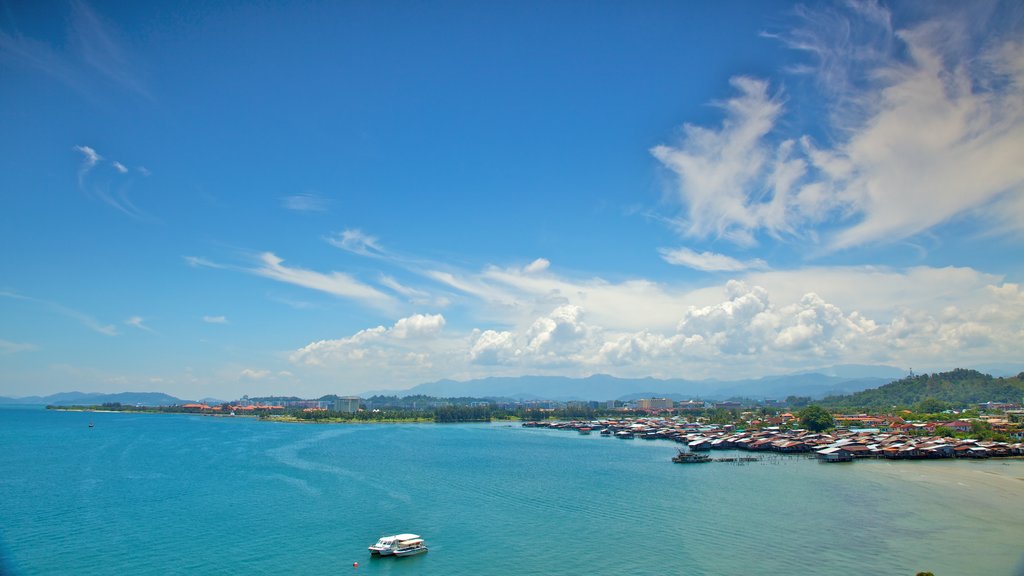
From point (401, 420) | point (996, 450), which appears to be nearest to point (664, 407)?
point (401, 420)

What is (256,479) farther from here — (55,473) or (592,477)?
(592,477)

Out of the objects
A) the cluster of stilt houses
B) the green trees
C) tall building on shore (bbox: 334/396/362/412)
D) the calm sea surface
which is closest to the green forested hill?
the green trees

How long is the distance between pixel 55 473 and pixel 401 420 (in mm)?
82732

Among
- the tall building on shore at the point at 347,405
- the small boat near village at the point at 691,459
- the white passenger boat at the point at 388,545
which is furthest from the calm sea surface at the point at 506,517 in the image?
the tall building on shore at the point at 347,405

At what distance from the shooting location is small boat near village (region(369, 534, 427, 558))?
21.3m

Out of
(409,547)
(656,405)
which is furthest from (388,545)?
(656,405)

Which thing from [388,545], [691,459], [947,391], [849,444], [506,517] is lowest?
[506,517]

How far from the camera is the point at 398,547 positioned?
21.4 m

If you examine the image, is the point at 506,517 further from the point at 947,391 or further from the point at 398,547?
→ the point at 947,391

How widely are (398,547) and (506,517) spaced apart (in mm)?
7447

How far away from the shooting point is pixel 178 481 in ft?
125

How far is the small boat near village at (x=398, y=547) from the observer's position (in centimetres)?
2130

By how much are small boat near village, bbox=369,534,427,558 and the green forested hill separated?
117 metres

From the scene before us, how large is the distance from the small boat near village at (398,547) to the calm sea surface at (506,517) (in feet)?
1.96
